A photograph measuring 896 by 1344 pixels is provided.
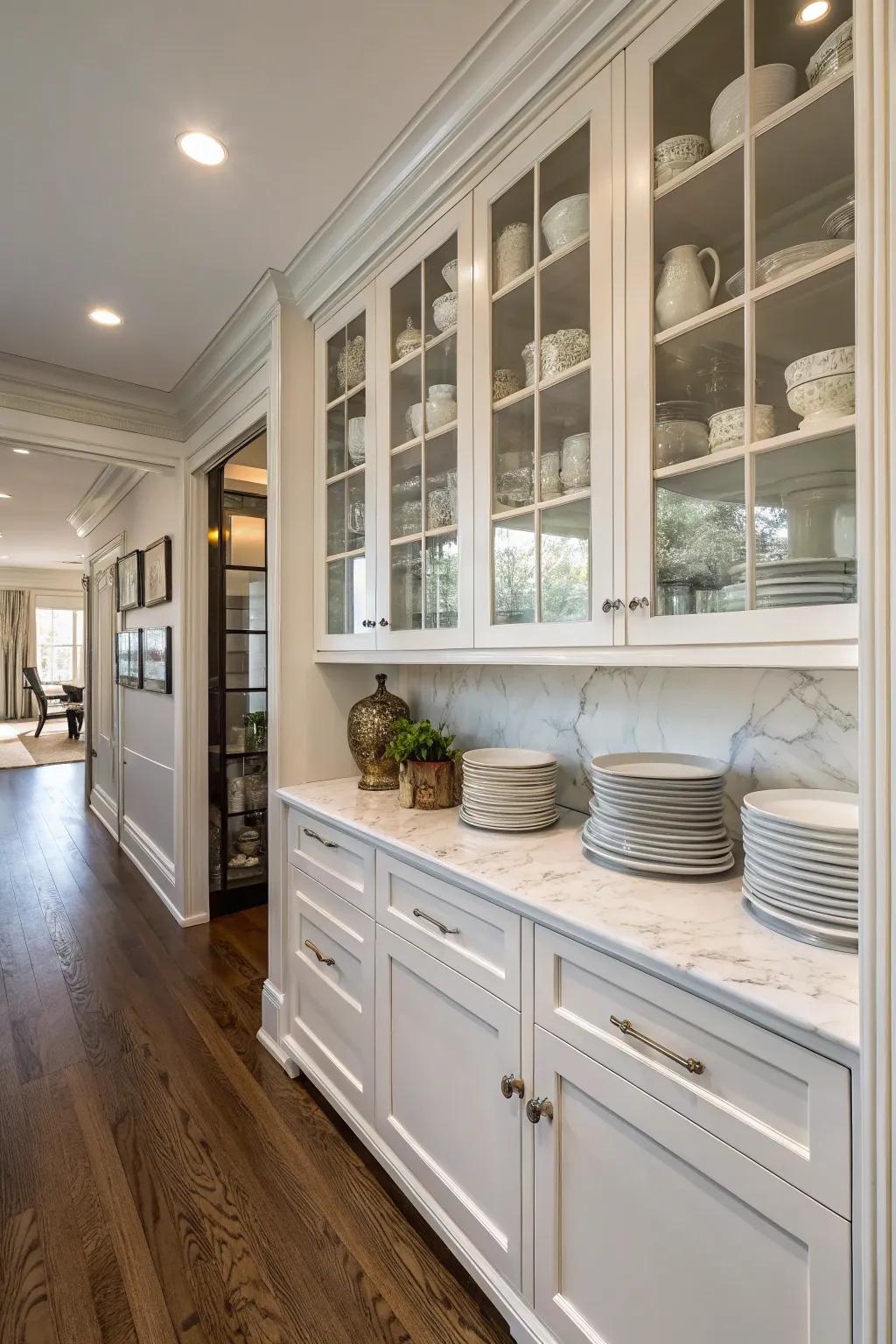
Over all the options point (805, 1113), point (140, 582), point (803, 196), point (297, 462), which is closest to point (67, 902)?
point (140, 582)

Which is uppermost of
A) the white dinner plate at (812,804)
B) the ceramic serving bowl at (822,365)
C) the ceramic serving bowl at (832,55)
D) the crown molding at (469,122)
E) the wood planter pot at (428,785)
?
the crown molding at (469,122)

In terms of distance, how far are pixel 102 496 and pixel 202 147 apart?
4189 mm

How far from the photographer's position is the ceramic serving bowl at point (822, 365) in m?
0.94

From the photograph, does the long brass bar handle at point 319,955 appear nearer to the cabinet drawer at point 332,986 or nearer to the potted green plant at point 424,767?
the cabinet drawer at point 332,986

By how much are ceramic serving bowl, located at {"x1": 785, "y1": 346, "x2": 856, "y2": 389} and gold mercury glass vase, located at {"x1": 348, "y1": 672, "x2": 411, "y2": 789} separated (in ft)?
4.91

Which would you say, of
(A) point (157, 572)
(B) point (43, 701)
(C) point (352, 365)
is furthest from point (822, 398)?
(B) point (43, 701)

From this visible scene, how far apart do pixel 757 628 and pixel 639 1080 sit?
73 centimetres

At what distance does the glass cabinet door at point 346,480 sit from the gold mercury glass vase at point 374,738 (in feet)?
Result: 0.77

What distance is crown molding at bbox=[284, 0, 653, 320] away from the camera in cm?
126

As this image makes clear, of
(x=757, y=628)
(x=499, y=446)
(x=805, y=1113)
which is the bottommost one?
(x=805, y=1113)

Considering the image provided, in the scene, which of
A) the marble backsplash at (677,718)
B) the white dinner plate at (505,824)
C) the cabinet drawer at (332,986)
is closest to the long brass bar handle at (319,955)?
the cabinet drawer at (332,986)

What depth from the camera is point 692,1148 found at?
3.01 feet

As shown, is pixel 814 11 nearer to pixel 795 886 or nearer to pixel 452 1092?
pixel 795 886

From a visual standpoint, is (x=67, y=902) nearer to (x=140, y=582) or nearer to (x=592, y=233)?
(x=140, y=582)
